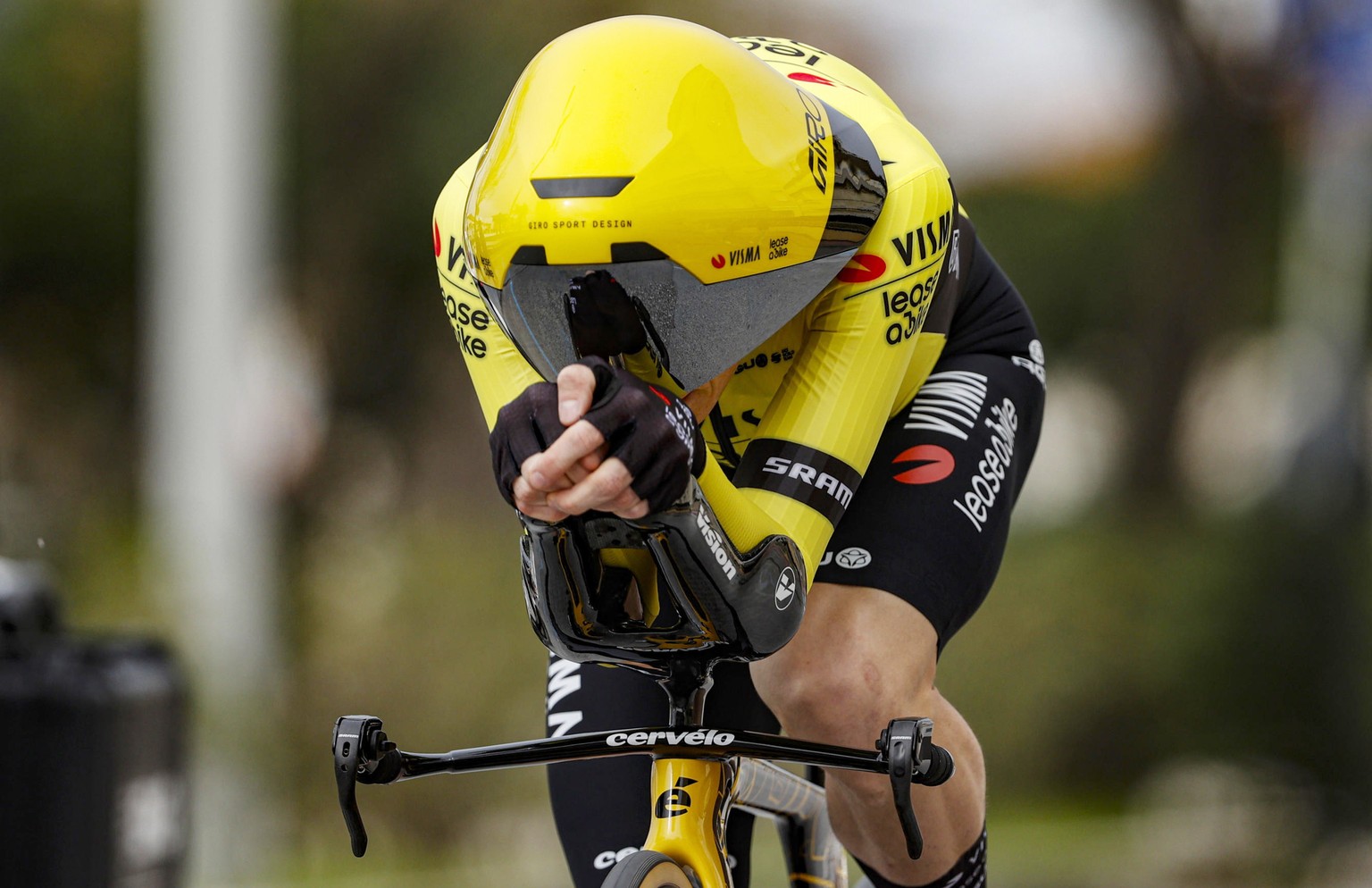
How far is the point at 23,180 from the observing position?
43.2 feet

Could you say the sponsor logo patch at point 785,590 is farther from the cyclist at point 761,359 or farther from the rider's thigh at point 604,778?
the rider's thigh at point 604,778

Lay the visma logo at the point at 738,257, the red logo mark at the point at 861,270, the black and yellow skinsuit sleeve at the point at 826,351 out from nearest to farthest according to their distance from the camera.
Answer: the visma logo at the point at 738,257 → the black and yellow skinsuit sleeve at the point at 826,351 → the red logo mark at the point at 861,270

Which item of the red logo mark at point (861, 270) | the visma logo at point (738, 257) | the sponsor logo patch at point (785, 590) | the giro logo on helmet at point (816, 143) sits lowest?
the sponsor logo patch at point (785, 590)

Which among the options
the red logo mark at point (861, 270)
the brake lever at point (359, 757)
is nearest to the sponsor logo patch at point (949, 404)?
the red logo mark at point (861, 270)

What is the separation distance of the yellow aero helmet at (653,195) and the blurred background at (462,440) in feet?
20.1

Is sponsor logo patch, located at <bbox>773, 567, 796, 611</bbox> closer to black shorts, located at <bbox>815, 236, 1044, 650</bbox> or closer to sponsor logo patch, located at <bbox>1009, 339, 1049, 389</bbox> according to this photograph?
black shorts, located at <bbox>815, 236, 1044, 650</bbox>

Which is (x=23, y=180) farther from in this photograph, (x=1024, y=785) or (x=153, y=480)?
(x=1024, y=785)

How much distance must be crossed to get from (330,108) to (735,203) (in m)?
11.8

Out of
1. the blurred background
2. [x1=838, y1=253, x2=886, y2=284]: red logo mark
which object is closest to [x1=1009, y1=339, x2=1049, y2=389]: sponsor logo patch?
[x1=838, y1=253, x2=886, y2=284]: red logo mark

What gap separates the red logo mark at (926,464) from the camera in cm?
308

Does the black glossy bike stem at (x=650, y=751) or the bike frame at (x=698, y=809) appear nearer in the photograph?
the black glossy bike stem at (x=650, y=751)

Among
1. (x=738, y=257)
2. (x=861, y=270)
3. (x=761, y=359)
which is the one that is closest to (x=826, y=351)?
(x=861, y=270)

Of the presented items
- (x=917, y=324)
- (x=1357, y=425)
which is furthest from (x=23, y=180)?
(x=917, y=324)

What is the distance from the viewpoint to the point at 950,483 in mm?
3080
